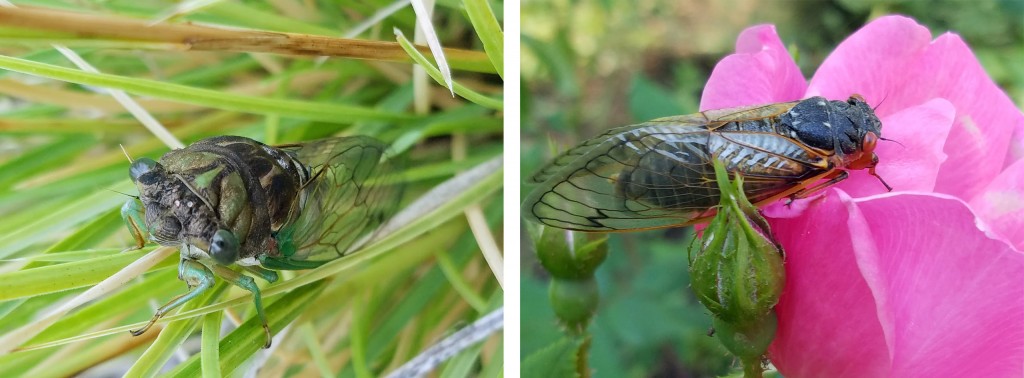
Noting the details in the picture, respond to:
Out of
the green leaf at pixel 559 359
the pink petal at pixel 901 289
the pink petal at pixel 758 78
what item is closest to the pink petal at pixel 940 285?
the pink petal at pixel 901 289

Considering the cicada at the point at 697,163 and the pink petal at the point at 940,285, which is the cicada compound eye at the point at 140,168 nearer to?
the cicada at the point at 697,163

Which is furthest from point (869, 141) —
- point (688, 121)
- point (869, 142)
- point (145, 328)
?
point (145, 328)

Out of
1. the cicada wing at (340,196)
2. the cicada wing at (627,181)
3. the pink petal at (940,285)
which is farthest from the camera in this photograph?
the cicada wing at (340,196)

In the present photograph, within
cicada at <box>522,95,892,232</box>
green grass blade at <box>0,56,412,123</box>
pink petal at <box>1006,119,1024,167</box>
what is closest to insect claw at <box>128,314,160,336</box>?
green grass blade at <box>0,56,412,123</box>

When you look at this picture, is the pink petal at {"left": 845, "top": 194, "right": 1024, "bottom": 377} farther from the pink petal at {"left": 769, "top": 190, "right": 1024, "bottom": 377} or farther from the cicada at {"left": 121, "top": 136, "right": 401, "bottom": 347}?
the cicada at {"left": 121, "top": 136, "right": 401, "bottom": 347}

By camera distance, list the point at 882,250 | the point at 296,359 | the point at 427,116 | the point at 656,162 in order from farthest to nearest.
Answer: the point at 427,116, the point at 296,359, the point at 656,162, the point at 882,250

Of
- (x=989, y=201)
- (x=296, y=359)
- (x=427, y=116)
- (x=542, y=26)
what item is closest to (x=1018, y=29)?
(x=989, y=201)

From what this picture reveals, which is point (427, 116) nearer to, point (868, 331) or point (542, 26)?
point (542, 26)
